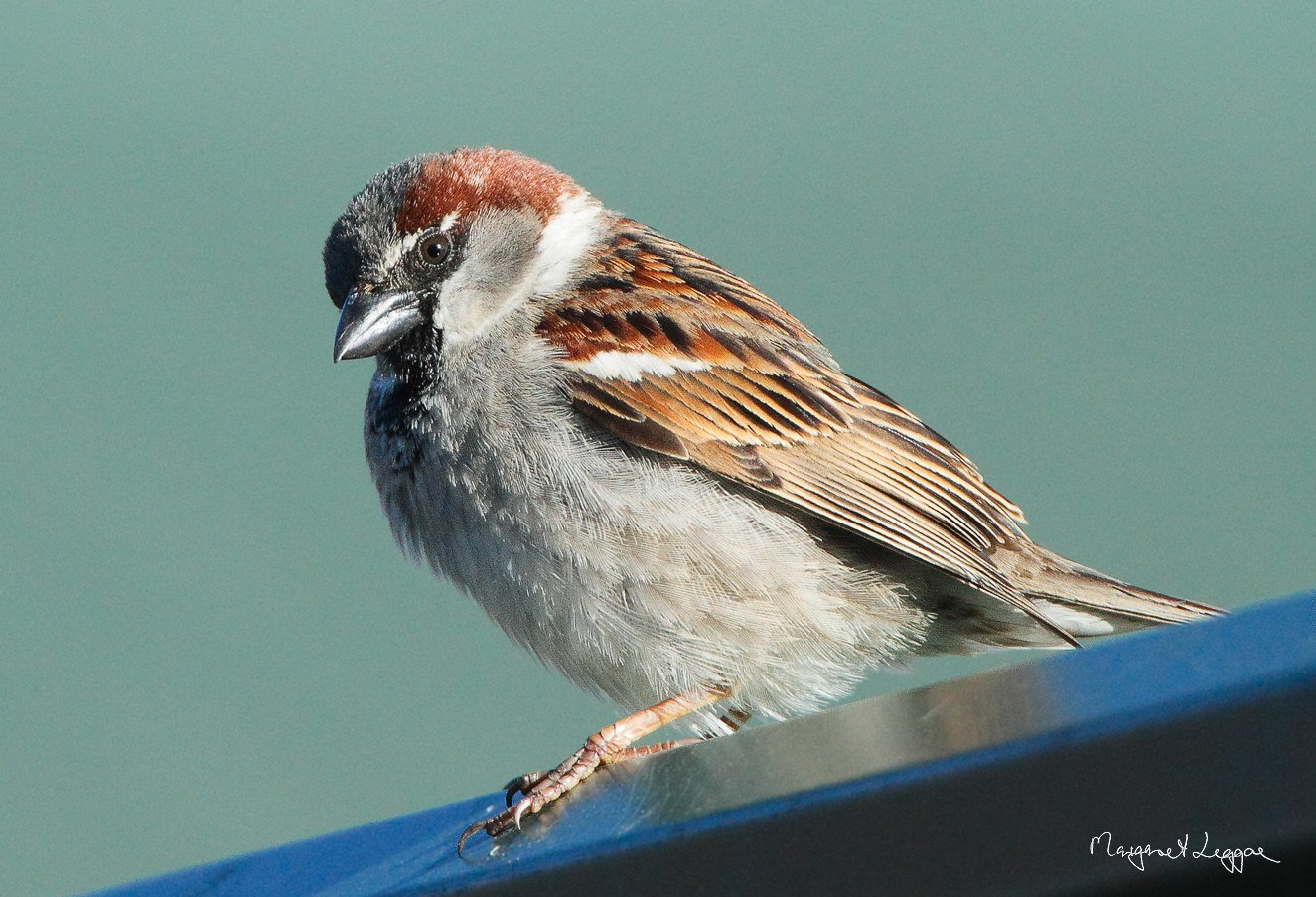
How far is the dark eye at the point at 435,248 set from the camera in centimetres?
211

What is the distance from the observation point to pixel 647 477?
1.90 metres

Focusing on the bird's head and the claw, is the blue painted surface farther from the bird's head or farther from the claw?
the bird's head

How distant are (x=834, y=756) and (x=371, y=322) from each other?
1.33 meters

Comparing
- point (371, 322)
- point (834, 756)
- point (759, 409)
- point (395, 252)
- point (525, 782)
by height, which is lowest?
point (834, 756)

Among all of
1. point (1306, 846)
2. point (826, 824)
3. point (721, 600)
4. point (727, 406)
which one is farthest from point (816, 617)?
point (1306, 846)

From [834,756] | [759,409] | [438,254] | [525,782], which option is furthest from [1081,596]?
[834,756]

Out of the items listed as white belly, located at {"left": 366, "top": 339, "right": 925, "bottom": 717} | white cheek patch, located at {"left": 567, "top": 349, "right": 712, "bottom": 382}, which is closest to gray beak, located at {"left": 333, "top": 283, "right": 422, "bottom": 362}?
white belly, located at {"left": 366, "top": 339, "right": 925, "bottom": 717}

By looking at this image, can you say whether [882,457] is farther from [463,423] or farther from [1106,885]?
[1106,885]

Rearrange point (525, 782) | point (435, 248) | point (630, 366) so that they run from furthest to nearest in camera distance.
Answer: point (435, 248)
point (630, 366)
point (525, 782)

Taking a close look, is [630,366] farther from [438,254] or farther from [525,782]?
[525,782]

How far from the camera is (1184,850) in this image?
658mm
